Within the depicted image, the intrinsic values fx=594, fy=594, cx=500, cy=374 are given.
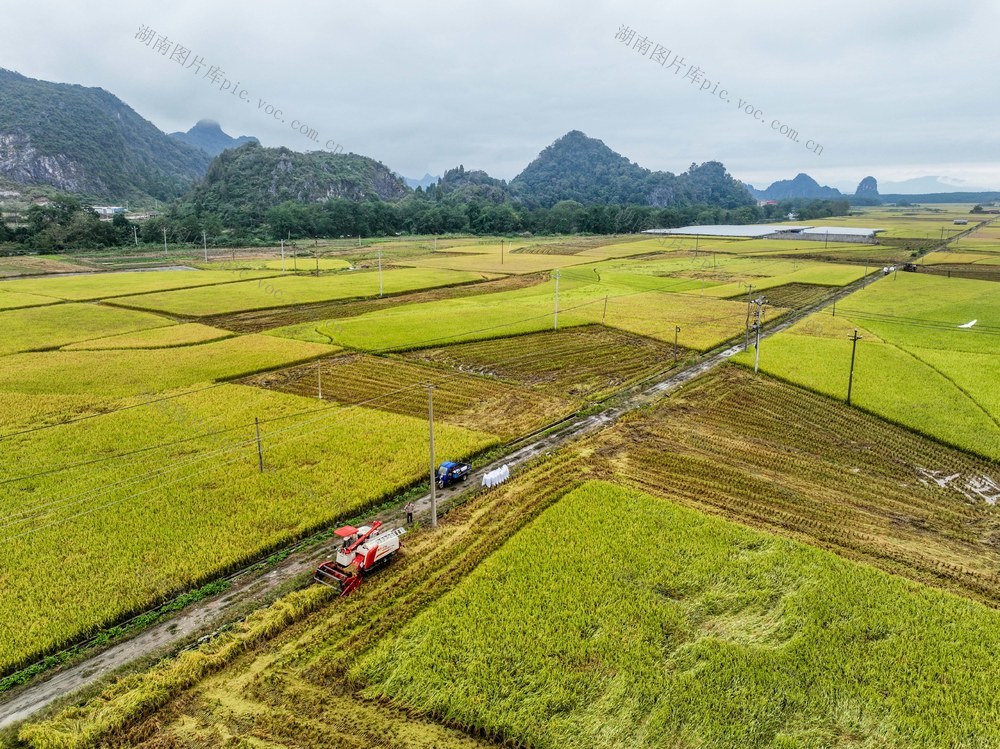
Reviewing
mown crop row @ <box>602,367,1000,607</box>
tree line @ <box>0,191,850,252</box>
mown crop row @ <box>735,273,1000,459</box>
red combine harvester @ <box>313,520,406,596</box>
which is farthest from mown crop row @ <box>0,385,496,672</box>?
tree line @ <box>0,191,850,252</box>

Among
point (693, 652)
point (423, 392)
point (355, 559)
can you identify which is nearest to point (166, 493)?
point (355, 559)

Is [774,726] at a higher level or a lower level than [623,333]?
lower

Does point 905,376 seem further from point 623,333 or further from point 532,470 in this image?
point 532,470

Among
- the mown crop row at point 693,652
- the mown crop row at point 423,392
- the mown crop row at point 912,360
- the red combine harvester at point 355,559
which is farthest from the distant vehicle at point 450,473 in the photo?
the mown crop row at point 912,360

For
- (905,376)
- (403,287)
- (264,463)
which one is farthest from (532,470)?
(403,287)

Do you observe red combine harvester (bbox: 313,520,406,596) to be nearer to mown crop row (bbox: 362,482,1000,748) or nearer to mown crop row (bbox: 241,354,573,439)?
mown crop row (bbox: 362,482,1000,748)
